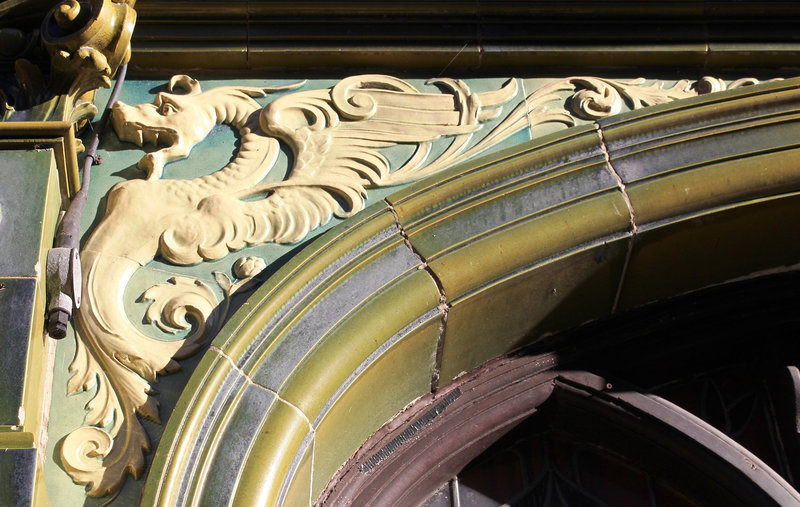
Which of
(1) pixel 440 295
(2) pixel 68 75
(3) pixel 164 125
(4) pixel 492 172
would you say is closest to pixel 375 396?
(1) pixel 440 295

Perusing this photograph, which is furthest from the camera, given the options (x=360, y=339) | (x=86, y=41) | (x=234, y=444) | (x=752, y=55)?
(x=752, y=55)

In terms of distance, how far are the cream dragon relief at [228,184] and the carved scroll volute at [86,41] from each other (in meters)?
0.16

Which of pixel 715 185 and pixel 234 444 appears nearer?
pixel 234 444

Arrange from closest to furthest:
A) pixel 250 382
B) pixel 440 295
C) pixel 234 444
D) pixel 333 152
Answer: pixel 234 444
pixel 250 382
pixel 440 295
pixel 333 152

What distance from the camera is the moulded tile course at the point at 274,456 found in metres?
2.89

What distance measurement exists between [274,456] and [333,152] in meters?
1.12

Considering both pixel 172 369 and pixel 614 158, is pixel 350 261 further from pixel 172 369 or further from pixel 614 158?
pixel 614 158

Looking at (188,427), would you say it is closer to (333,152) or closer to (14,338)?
(14,338)

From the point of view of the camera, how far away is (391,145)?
145 inches

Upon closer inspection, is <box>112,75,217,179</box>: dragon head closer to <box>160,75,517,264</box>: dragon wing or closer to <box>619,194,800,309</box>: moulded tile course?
<box>160,75,517,264</box>: dragon wing

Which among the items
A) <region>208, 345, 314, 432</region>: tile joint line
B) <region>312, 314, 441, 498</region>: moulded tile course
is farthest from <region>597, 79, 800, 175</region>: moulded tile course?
<region>208, 345, 314, 432</region>: tile joint line

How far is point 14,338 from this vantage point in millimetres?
3016

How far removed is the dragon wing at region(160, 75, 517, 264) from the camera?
11.2ft

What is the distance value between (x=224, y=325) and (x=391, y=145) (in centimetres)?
89
